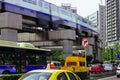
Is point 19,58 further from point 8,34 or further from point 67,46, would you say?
point 67,46

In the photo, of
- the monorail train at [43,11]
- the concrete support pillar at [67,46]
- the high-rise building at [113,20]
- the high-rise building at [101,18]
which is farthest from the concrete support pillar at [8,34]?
the high-rise building at [101,18]

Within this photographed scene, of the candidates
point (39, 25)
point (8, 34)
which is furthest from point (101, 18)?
point (8, 34)

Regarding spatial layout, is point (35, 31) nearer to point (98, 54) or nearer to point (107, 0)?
point (98, 54)

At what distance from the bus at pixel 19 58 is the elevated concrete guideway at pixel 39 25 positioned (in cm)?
568

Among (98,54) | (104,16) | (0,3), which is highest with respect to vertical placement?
(104,16)

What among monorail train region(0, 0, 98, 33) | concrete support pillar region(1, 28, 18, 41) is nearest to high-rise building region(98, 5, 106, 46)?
monorail train region(0, 0, 98, 33)

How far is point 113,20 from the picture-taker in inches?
6634

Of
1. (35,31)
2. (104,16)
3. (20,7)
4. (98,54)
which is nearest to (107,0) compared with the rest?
(104,16)

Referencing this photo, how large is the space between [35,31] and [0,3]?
16.3 m

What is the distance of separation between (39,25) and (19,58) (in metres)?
17.8

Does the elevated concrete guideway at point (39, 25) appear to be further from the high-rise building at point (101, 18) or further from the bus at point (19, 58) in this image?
the high-rise building at point (101, 18)

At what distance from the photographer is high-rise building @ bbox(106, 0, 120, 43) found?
162m

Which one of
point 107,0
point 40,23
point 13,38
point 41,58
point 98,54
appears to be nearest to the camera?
point 41,58

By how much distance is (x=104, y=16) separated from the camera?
184 metres
